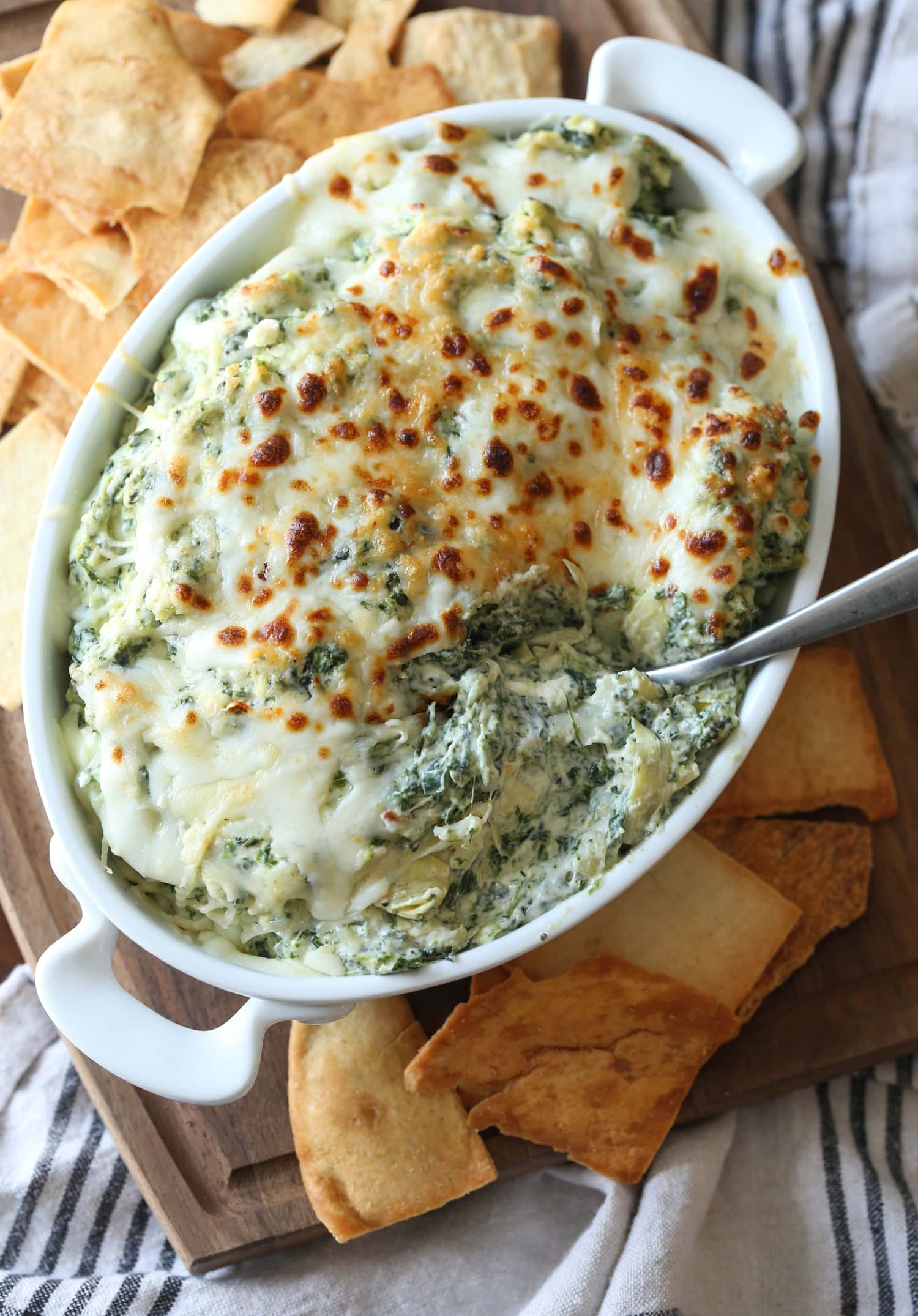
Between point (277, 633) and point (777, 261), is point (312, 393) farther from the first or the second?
point (777, 261)

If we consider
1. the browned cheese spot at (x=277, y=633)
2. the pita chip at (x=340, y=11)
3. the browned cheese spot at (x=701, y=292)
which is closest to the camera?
the browned cheese spot at (x=277, y=633)

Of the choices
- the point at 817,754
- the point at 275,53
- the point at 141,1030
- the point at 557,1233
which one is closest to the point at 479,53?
the point at 275,53

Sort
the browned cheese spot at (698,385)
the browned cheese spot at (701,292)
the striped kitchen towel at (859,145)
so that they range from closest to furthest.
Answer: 1. the browned cheese spot at (698,385)
2. the browned cheese spot at (701,292)
3. the striped kitchen towel at (859,145)

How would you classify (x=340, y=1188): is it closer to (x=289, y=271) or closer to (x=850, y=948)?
(x=850, y=948)

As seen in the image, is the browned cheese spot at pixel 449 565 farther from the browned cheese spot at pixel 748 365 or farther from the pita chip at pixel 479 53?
the pita chip at pixel 479 53

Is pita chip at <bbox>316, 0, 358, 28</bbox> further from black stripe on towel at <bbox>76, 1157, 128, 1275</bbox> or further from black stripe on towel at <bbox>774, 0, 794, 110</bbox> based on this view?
black stripe on towel at <bbox>76, 1157, 128, 1275</bbox>

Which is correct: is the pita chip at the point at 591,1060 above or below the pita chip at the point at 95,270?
below

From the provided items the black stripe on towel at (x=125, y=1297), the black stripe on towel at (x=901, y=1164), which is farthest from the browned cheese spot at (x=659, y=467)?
the black stripe on towel at (x=125, y=1297)
